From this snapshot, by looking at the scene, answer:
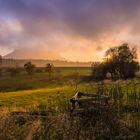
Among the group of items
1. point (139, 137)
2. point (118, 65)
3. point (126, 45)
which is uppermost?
point (126, 45)

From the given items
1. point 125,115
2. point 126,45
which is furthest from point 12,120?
point 126,45

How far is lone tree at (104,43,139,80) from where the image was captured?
91.1 meters

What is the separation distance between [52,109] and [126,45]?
8414 cm

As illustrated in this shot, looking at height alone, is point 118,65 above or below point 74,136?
above

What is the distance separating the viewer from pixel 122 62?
93.6m

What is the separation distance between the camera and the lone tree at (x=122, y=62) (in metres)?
91.1

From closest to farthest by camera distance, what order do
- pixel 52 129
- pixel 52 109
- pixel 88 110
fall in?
pixel 52 129 → pixel 88 110 → pixel 52 109

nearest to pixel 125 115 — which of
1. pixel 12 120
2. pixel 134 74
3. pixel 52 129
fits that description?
pixel 52 129

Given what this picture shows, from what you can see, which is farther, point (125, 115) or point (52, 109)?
point (52, 109)

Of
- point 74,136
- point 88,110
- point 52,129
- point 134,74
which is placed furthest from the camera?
point 134,74

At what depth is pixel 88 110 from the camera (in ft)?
52.0

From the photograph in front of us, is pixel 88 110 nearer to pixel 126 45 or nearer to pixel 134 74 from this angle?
pixel 134 74

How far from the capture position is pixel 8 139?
1327 centimetres

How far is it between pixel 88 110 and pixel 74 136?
313 centimetres
